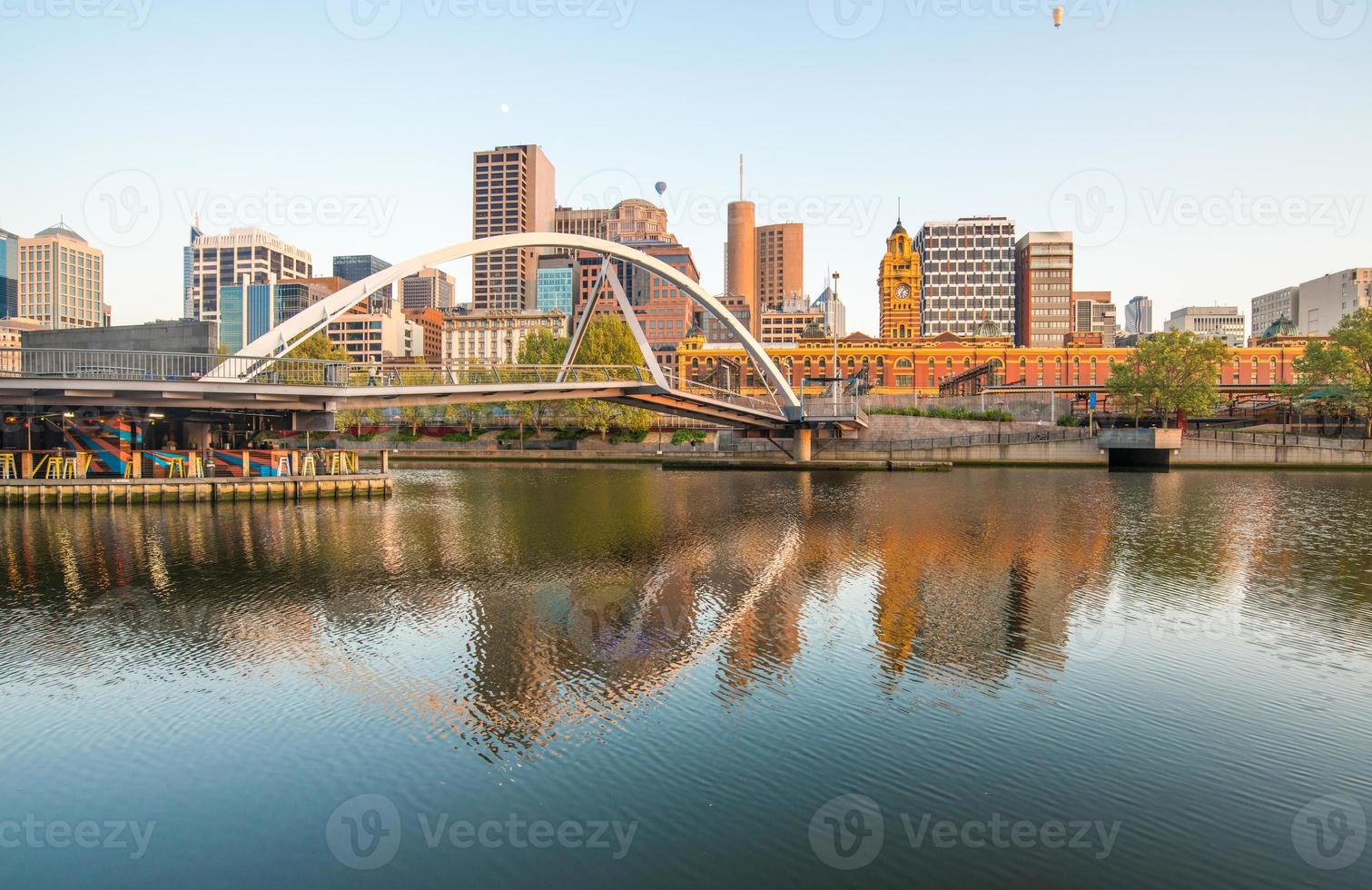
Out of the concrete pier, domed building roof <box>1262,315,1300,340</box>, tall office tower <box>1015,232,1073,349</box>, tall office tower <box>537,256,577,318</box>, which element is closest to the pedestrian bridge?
the concrete pier

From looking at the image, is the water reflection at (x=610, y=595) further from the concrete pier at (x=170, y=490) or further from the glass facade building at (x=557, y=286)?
the glass facade building at (x=557, y=286)

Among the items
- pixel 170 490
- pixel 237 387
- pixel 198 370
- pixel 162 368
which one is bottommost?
pixel 170 490

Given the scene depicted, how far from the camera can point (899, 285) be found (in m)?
161

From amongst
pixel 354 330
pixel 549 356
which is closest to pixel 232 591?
pixel 549 356

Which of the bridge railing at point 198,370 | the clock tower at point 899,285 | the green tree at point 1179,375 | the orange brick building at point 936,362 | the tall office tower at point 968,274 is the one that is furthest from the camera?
the tall office tower at point 968,274

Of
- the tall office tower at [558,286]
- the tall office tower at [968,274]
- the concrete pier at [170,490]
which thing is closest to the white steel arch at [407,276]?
the concrete pier at [170,490]

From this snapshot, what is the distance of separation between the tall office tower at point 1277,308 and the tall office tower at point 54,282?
27019 cm

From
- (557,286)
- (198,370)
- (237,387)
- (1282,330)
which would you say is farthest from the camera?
(557,286)

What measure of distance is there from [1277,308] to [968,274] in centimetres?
7816

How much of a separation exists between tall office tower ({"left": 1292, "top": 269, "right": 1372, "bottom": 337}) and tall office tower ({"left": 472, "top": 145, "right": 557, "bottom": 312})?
15378 cm

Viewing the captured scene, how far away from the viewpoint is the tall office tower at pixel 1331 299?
139 metres

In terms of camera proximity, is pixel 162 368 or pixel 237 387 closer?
pixel 237 387

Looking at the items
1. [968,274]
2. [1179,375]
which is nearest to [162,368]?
[1179,375]

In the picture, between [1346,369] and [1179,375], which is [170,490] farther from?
[1346,369]
